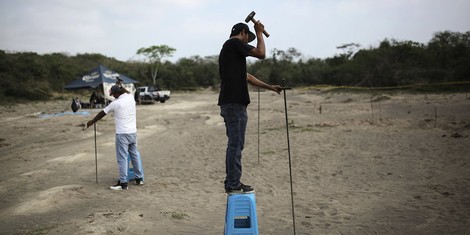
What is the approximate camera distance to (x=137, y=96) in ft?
97.5

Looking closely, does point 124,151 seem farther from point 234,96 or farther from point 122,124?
point 234,96

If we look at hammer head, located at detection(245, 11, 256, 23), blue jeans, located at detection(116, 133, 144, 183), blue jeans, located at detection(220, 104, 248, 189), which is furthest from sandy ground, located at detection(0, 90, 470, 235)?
Answer: hammer head, located at detection(245, 11, 256, 23)

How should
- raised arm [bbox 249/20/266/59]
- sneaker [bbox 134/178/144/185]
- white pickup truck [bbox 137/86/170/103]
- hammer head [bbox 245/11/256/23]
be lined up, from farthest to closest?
white pickup truck [bbox 137/86/170/103], sneaker [bbox 134/178/144/185], hammer head [bbox 245/11/256/23], raised arm [bbox 249/20/266/59]

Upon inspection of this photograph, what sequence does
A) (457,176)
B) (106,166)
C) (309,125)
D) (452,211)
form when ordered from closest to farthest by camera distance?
(452,211)
(457,176)
(106,166)
(309,125)

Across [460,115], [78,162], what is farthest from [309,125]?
[78,162]

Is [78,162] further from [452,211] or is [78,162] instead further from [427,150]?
[427,150]

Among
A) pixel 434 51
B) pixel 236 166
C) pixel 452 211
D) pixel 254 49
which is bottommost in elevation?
pixel 452 211

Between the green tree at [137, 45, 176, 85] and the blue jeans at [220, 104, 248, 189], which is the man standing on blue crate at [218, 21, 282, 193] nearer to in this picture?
the blue jeans at [220, 104, 248, 189]

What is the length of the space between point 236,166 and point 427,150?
24.3 feet

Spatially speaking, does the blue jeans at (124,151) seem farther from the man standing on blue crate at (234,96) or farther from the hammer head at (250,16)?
the hammer head at (250,16)

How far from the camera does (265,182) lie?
7031 mm

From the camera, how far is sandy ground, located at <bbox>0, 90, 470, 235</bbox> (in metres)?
4.77

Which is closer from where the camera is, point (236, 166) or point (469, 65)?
point (236, 166)

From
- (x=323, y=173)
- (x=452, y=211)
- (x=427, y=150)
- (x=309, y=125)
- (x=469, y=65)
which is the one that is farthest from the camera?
(x=469, y=65)
